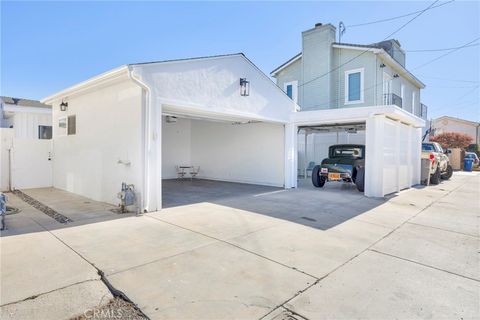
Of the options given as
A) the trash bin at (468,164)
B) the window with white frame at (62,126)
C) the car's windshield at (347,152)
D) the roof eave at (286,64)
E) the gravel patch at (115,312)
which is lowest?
the gravel patch at (115,312)

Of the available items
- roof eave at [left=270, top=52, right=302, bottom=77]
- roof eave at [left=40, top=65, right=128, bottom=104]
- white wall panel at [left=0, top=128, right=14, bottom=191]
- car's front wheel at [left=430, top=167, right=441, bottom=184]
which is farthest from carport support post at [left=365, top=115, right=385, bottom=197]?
white wall panel at [left=0, top=128, right=14, bottom=191]

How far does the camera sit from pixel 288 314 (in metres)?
2.45

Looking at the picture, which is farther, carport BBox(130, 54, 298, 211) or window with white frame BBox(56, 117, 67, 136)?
window with white frame BBox(56, 117, 67, 136)

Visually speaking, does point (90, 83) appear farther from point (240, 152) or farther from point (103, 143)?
point (240, 152)

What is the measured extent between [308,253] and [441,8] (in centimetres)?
1005

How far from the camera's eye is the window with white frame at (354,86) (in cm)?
1457

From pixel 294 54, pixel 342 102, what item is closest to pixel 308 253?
pixel 342 102

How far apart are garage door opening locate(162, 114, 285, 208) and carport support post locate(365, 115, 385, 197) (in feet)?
10.8

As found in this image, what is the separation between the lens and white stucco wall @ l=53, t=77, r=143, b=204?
655 centimetres

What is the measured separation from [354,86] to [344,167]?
22.2 ft

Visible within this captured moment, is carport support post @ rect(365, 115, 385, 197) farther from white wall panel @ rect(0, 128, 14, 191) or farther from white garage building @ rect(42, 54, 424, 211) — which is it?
white wall panel @ rect(0, 128, 14, 191)

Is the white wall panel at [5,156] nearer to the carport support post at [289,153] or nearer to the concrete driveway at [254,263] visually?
the concrete driveway at [254,263]

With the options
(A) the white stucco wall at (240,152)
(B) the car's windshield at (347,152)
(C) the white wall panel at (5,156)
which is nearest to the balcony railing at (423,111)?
(B) the car's windshield at (347,152)

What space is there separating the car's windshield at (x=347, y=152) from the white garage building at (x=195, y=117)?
4.38 ft
